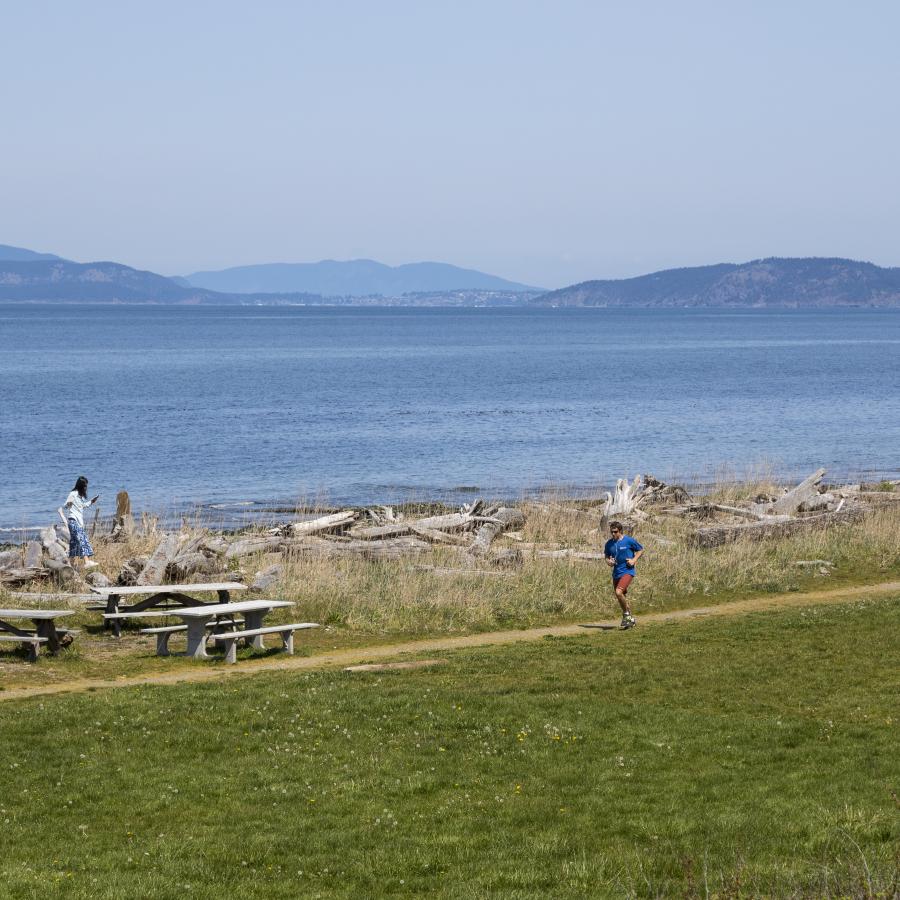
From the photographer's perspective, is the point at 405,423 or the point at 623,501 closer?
the point at 623,501

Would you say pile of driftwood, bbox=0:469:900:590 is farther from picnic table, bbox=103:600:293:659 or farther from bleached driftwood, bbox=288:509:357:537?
picnic table, bbox=103:600:293:659

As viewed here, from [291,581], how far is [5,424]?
4889 cm

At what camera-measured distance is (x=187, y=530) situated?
2989 cm

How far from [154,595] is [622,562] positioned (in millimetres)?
7274

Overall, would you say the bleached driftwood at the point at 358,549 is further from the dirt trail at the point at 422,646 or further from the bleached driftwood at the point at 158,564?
the dirt trail at the point at 422,646

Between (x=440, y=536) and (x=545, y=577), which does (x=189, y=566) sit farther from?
(x=440, y=536)

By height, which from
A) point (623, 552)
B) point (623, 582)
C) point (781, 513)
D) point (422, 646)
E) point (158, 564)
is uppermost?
point (623, 552)

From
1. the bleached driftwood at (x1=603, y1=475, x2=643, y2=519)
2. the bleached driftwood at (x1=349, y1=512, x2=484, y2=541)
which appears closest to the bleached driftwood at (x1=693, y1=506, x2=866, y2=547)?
the bleached driftwood at (x1=603, y1=475, x2=643, y2=519)

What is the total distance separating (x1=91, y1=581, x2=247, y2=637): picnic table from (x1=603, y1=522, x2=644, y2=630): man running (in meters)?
5.65

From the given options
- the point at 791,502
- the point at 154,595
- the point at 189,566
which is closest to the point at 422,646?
the point at 154,595

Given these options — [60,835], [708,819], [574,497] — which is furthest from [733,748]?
[574,497]

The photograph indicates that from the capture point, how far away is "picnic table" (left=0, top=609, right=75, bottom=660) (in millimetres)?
18234

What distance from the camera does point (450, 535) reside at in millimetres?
28844

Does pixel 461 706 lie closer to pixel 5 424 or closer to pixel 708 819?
pixel 708 819
